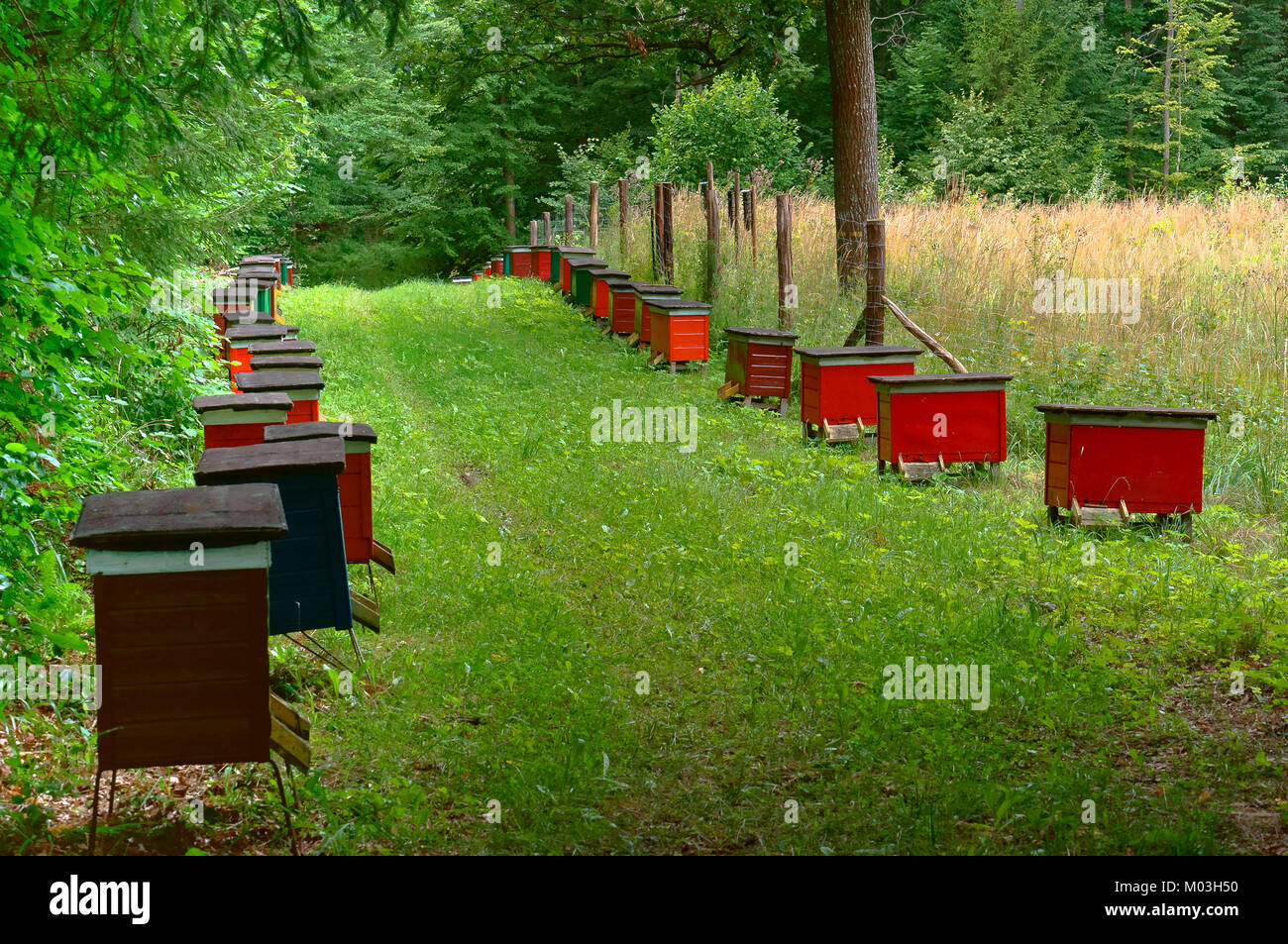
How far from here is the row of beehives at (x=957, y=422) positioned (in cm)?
802

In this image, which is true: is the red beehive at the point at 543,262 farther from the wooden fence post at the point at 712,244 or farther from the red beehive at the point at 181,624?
the red beehive at the point at 181,624

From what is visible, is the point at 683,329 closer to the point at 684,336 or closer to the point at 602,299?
the point at 684,336

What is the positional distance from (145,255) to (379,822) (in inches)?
225

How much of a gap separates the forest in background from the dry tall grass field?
386cm

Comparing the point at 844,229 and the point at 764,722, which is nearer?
the point at 764,722

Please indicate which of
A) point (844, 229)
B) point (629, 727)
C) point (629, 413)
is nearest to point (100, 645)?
point (629, 727)

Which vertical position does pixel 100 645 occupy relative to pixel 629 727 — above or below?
above

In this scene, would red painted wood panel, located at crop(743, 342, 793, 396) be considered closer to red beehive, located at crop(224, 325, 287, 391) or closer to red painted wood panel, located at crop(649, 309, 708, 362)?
red painted wood panel, located at crop(649, 309, 708, 362)

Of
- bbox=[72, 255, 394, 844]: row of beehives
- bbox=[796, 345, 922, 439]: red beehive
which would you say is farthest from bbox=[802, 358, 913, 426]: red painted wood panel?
bbox=[72, 255, 394, 844]: row of beehives

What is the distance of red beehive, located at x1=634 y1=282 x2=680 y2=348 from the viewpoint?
A: 51.1 feet

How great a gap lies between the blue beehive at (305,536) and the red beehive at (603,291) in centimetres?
1287

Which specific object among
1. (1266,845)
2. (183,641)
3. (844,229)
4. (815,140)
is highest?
(815,140)
